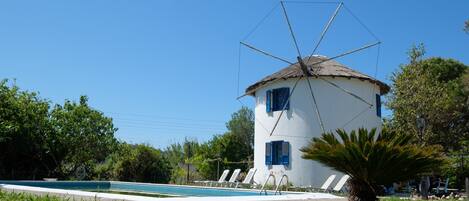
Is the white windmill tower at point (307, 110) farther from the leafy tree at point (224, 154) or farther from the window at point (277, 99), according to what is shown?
the leafy tree at point (224, 154)

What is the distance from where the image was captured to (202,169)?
34219 millimetres

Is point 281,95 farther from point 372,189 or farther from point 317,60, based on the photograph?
point 372,189

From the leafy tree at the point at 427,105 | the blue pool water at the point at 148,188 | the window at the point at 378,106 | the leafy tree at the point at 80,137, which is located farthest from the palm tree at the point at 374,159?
the leafy tree at the point at 80,137

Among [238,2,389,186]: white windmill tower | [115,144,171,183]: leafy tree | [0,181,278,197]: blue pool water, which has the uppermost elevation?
[238,2,389,186]: white windmill tower

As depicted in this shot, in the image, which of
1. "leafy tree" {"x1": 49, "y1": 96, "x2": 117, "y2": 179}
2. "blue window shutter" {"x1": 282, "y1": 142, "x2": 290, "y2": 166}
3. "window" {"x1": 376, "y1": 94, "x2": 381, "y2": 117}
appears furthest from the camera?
"leafy tree" {"x1": 49, "y1": 96, "x2": 117, "y2": 179}

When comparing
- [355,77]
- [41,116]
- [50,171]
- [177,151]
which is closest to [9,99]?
[41,116]

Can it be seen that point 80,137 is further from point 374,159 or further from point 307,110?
point 374,159

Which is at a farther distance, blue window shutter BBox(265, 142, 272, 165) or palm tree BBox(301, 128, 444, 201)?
blue window shutter BBox(265, 142, 272, 165)

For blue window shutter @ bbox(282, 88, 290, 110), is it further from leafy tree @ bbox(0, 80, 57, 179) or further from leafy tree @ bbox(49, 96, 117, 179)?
leafy tree @ bbox(0, 80, 57, 179)

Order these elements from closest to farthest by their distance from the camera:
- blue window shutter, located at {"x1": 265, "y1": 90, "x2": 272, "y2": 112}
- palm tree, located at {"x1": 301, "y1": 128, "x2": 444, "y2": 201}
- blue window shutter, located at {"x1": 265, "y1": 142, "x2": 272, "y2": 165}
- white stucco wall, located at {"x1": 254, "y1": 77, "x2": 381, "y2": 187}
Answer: palm tree, located at {"x1": 301, "y1": 128, "x2": 444, "y2": 201} < white stucco wall, located at {"x1": 254, "y1": 77, "x2": 381, "y2": 187} < blue window shutter, located at {"x1": 265, "y1": 142, "x2": 272, "y2": 165} < blue window shutter, located at {"x1": 265, "y1": 90, "x2": 272, "y2": 112}

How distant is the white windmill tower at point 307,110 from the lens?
22.6 meters

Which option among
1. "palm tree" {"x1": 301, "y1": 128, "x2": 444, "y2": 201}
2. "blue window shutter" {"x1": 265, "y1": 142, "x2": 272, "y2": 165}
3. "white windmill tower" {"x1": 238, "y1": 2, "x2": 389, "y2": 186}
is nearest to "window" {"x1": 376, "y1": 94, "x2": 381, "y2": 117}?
"white windmill tower" {"x1": 238, "y1": 2, "x2": 389, "y2": 186}

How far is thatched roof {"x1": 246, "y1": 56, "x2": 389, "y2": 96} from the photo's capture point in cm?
2302

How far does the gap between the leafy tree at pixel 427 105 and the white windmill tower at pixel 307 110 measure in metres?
1.23
